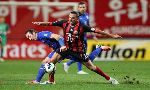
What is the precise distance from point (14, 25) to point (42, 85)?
1410cm

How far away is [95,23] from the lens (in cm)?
2839

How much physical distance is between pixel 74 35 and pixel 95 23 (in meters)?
13.9

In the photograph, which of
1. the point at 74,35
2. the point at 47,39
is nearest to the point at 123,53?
the point at 47,39

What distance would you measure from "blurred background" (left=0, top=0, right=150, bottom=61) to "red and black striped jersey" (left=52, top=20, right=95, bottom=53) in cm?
1199

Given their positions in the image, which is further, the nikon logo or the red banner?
the nikon logo

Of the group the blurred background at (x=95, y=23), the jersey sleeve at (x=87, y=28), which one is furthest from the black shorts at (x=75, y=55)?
the blurred background at (x=95, y=23)

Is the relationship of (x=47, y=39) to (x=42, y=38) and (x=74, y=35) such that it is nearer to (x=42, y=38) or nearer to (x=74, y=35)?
(x=42, y=38)

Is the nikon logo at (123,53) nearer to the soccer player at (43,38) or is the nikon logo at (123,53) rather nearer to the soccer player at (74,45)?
the soccer player at (43,38)

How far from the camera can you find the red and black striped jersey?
47.3 feet

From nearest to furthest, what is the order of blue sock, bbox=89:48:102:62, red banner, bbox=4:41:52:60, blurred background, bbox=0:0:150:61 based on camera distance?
blue sock, bbox=89:48:102:62
red banner, bbox=4:41:52:60
blurred background, bbox=0:0:150:61

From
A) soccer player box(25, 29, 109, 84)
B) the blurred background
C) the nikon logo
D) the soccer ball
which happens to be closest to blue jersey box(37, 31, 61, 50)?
soccer player box(25, 29, 109, 84)

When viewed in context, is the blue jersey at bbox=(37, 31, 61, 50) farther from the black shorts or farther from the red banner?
the red banner

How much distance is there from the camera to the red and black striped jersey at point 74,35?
14430mm

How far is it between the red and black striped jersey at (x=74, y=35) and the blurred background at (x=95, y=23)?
39.3 ft
